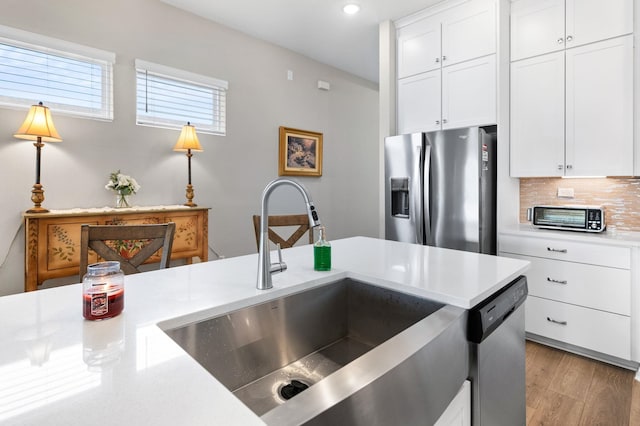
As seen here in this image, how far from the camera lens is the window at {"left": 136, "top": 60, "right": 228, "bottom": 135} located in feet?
9.86

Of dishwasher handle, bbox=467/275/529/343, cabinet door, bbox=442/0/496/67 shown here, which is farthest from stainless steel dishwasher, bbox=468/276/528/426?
cabinet door, bbox=442/0/496/67

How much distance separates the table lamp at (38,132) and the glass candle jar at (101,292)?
2.02m

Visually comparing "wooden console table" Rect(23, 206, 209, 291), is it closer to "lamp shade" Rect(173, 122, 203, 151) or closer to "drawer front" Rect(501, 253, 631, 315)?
"lamp shade" Rect(173, 122, 203, 151)

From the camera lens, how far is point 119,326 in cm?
78

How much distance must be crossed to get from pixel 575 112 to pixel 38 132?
383 cm

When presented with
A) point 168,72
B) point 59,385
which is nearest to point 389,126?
point 168,72

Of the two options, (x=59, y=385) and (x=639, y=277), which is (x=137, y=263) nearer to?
(x=59, y=385)

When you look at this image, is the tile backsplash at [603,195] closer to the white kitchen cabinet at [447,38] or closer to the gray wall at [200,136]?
the white kitchen cabinet at [447,38]

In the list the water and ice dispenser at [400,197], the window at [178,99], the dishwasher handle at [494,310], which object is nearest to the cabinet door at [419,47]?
the water and ice dispenser at [400,197]

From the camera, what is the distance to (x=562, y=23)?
256 cm

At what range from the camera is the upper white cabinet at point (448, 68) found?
282cm

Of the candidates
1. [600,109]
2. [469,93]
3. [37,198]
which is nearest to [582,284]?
[600,109]

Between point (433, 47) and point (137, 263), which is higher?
point (433, 47)

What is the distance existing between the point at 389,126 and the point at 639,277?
88.1 inches
